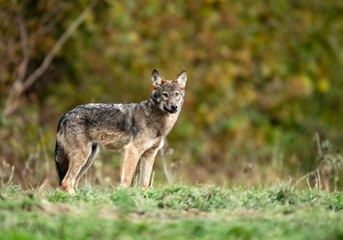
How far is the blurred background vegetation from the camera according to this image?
19422 mm

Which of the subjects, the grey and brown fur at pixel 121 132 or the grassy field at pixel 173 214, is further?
the grey and brown fur at pixel 121 132

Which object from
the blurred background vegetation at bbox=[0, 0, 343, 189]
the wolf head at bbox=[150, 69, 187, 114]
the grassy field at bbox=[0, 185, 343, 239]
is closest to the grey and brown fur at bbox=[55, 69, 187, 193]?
the wolf head at bbox=[150, 69, 187, 114]

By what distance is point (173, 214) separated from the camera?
297 inches

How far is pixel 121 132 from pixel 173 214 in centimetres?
378

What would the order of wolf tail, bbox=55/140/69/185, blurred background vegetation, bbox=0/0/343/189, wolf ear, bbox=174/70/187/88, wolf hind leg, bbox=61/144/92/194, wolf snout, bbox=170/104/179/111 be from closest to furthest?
wolf hind leg, bbox=61/144/92/194 → wolf tail, bbox=55/140/69/185 → wolf snout, bbox=170/104/179/111 → wolf ear, bbox=174/70/187/88 → blurred background vegetation, bbox=0/0/343/189

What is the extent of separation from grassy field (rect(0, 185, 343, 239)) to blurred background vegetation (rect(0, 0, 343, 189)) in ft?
26.8

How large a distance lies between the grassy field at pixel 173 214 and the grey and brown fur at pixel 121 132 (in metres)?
1.84

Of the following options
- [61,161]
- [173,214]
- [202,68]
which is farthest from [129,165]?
[202,68]

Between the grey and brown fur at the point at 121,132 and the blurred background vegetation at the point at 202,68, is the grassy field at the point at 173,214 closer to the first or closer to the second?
the grey and brown fur at the point at 121,132

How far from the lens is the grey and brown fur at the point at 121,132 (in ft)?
35.2

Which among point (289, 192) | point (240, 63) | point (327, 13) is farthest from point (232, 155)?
point (289, 192)

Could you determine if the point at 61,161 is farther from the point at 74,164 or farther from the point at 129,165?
the point at 129,165

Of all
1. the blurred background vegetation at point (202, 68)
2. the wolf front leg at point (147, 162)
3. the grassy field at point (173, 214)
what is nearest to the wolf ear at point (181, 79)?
the wolf front leg at point (147, 162)

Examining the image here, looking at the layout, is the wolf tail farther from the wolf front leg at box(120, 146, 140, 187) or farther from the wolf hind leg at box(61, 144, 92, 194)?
the wolf front leg at box(120, 146, 140, 187)
